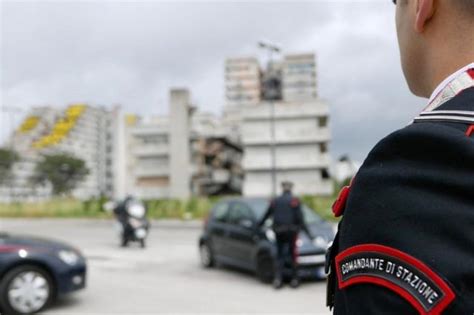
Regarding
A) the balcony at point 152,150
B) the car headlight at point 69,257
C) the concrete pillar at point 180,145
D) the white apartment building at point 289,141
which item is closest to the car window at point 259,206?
the car headlight at point 69,257

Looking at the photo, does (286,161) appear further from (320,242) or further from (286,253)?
(286,253)

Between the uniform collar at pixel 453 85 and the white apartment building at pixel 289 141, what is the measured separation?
5303cm

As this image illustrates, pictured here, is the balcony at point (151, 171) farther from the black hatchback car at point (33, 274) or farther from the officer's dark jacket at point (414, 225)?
the officer's dark jacket at point (414, 225)

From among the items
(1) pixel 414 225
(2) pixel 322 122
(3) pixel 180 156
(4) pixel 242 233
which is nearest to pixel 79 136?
(3) pixel 180 156

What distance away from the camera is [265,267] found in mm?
9516

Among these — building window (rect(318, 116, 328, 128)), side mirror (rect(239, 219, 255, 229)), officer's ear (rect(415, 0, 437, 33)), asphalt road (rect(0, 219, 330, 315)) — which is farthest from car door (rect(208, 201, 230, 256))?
building window (rect(318, 116, 328, 128))

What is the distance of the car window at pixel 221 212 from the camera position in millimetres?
11164

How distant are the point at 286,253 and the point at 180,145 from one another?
5178cm

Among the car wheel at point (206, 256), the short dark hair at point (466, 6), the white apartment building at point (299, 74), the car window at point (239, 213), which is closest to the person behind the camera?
the short dark hair at point (466, 6)

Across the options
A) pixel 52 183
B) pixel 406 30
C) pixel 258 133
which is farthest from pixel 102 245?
pixel 52 183

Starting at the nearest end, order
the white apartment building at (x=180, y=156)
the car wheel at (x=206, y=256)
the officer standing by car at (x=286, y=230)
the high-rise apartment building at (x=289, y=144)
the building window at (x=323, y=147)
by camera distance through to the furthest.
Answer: the officer standing by car at (x=286, y=230), the car wheel at (x=206, y=256), the high-rise apartment building at (x=289, y=144), the building window at (x=323, y=147), the white apartment building at (x=180, y=156)

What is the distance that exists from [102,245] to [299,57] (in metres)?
114

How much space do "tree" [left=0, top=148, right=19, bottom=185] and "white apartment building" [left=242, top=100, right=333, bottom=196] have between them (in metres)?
33.5

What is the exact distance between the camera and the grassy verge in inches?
1146
